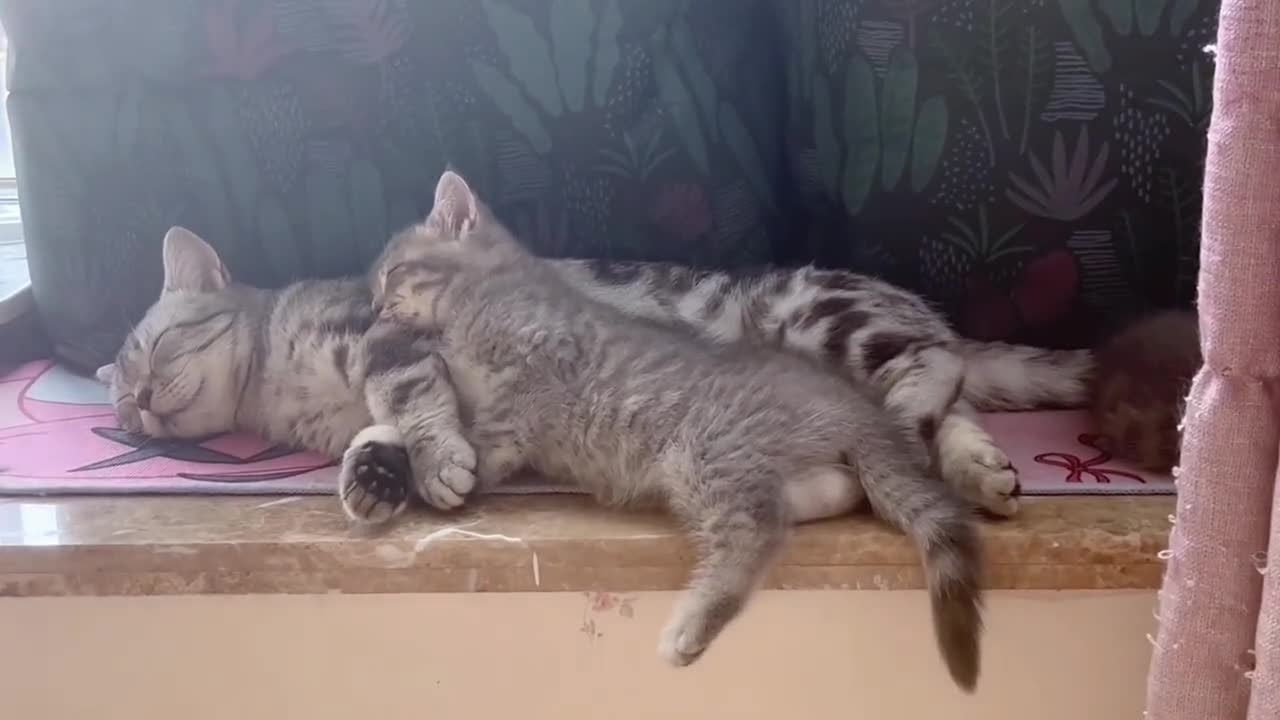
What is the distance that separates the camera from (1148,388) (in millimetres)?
1087

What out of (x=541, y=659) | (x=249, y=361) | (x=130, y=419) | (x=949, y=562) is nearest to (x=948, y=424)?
(x=949, y=562)

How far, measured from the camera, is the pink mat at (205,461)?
3.61 feet

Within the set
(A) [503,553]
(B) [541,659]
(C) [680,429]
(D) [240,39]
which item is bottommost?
(B) [541,659]

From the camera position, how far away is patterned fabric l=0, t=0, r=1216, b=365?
1.23 metres

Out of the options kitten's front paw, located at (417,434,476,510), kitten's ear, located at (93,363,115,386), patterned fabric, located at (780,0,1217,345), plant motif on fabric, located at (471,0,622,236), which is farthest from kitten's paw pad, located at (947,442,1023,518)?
kitten's ear, located at (93,363,115,386)

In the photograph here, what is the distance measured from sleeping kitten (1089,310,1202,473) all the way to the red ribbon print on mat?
19 mm

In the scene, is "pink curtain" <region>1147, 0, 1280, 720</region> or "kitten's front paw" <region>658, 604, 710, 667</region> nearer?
"pink curtain" <region>1147, 0, 1280, 720</region>

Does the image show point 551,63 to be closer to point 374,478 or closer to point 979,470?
point 374,478

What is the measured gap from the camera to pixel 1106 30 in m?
1.20

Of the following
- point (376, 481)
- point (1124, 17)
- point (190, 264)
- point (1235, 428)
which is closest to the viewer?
point (1235, 428)

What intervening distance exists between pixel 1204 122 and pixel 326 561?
1023mm

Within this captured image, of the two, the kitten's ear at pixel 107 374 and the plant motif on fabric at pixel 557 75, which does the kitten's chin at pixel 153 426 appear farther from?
the plant motif on fabric at pixel 557 75

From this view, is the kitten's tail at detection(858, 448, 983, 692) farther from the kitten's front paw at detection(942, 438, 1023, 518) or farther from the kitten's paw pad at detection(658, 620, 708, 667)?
the kitten's paw pad at detection(658, 620, 708, 667)

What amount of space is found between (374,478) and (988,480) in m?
0.57
